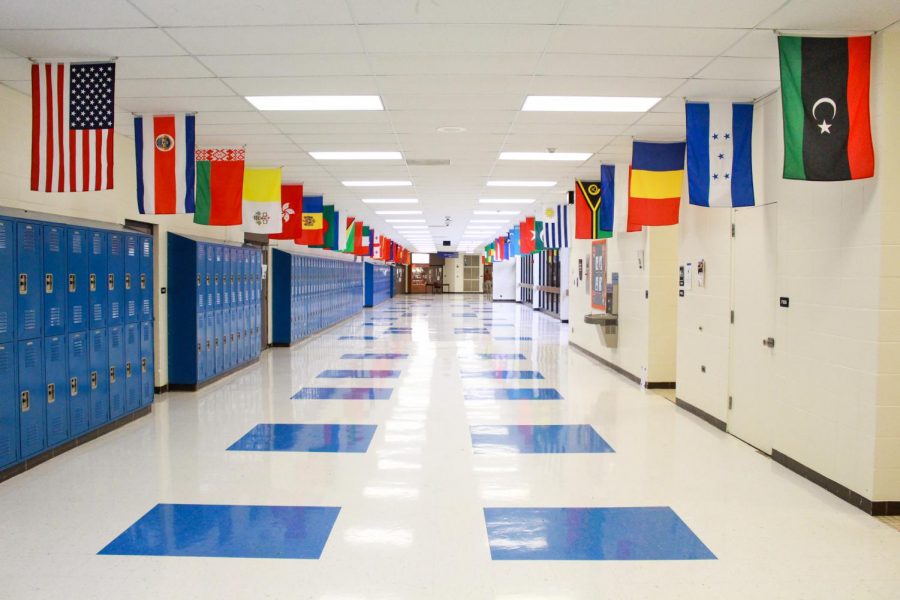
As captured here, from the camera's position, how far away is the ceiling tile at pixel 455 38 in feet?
13.5

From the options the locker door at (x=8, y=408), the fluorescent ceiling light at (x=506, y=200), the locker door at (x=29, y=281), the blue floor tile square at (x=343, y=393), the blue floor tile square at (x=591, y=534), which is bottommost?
the blue floor tile square at (x=591, y=534)

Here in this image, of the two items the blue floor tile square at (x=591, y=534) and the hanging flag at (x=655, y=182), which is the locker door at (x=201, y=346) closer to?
the blue floor tile square at (x=591, y=534)

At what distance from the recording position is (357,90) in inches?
215

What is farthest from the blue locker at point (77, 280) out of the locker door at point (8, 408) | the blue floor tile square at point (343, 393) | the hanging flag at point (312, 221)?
the hanging flag at point (312, 221)

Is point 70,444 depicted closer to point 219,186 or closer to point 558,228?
point 219,186

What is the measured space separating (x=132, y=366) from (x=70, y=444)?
1207 millimetres

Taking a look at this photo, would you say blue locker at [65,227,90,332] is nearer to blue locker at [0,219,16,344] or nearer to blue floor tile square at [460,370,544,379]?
blue locker at [0,219,16,344]

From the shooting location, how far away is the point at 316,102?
5879 millimetres

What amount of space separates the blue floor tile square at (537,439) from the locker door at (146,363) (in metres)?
3.59

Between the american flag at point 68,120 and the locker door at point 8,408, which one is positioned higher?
the american flag at point 68,120

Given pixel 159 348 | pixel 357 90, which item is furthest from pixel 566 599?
pixel 159 348

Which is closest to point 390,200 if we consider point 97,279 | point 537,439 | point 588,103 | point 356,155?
point 356,155

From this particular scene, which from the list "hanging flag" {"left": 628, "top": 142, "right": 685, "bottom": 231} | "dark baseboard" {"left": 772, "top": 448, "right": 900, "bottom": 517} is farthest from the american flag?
"dark baseboard" {"left": 772, "top": 448, "right": 900, "bottom": 517}

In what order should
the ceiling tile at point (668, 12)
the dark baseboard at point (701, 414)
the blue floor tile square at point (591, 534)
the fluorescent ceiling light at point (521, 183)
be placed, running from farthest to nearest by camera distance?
the fluorescent ceiling light at point (521, 183) → the dark baseboard at point (701, 414) → the ceiling tile at point (668, 12) → the blue floor tile square at point (591, 534)
